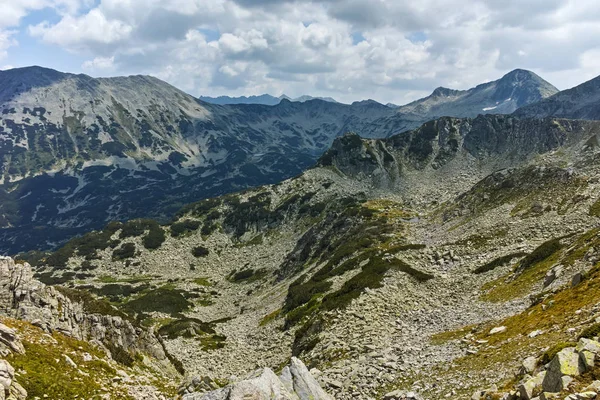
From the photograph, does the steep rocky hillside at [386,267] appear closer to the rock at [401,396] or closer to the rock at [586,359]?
the rock at [401,396]

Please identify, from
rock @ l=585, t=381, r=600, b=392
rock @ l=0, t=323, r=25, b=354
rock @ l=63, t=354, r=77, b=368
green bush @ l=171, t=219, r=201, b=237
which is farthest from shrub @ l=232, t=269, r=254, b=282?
rock @ l=585, t=381, r=600, b=392

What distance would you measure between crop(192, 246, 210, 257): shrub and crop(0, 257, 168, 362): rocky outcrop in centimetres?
9075

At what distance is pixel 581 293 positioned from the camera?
867 inches

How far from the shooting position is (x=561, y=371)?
11.1 metres

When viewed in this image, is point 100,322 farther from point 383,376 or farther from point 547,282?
point 547,282

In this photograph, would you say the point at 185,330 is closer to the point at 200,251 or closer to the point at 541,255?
the point at 541,255

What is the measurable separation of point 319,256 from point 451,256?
121ft

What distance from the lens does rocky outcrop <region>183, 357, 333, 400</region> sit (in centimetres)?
1529

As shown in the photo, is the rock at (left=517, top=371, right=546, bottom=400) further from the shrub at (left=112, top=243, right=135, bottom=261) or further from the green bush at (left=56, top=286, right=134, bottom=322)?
the shrub at (left=112, top=243, right=135, bottom=261)

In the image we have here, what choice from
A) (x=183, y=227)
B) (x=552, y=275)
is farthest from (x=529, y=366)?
(x=183, y=227)

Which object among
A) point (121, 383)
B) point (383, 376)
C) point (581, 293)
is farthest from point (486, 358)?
point (121, 383)

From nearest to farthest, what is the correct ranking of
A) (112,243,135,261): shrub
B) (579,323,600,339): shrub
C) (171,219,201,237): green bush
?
(579,323,600,339): shrub → (112,243,135,261): shrub → (171,219,201,237): green bush

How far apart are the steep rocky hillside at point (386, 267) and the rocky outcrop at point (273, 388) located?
85 centimetres

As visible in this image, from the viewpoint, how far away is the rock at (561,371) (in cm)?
1081
